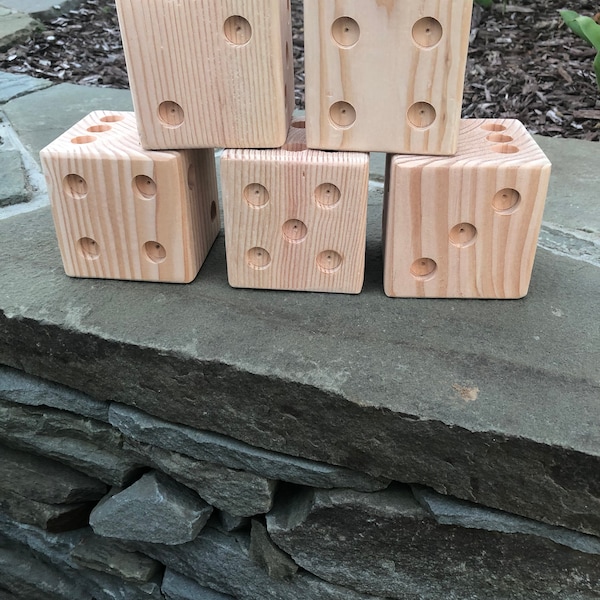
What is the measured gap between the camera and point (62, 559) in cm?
163

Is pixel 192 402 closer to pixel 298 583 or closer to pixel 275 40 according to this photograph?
pixel 298 583

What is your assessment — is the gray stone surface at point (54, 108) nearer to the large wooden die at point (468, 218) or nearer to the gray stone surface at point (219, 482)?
the gray stone surface at point (219, 482)

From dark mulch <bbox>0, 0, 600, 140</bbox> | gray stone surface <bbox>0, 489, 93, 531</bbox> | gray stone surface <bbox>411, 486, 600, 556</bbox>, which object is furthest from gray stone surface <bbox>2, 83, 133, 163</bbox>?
gray stone surface <bbox>411, 486, 600, 556</bbox>

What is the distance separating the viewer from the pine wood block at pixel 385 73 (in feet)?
3.15

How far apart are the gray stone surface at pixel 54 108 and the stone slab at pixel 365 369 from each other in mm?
998

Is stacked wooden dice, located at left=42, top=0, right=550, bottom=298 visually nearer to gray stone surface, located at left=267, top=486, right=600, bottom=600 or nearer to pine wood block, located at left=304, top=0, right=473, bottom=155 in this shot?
pine wood block, located at left=304, top=0, right=473, bottom=155

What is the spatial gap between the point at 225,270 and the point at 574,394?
27.2 inches

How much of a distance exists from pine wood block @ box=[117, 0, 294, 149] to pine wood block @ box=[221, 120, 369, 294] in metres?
0.05

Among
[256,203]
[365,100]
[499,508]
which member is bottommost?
[499,508]

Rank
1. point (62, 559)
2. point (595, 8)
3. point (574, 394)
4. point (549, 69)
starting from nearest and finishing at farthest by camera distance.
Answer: point (574, 394) < point (62, 559) < point (549, 69) < point (595, 8)

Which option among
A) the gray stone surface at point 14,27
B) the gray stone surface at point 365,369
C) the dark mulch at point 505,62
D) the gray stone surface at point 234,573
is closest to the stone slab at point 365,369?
the gray stone surface at point 365,369

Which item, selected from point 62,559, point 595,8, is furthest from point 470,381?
point 595,8

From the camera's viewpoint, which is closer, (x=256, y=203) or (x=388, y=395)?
(x=388, y=395)

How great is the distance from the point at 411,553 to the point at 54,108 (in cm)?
204
